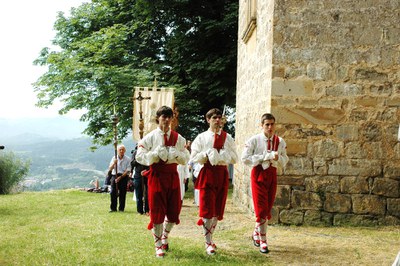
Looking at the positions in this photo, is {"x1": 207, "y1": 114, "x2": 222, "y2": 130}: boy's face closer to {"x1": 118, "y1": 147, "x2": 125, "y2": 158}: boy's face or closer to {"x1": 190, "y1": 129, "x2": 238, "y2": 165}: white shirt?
{"x1": 190, "y1": 129, "x2": 238, "y2": 165}: white shirt

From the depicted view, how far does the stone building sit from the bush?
13.3m

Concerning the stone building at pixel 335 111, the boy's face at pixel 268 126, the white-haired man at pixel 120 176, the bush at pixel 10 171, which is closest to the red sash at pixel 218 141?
the boy's face at pixel 268 126

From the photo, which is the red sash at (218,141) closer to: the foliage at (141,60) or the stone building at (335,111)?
the stone building at (335,111)

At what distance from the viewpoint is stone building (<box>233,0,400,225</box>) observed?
801 centimetres

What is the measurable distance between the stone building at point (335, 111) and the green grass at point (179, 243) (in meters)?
0.45

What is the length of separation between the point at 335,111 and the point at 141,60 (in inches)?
427

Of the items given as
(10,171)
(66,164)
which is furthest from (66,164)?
(10,171)

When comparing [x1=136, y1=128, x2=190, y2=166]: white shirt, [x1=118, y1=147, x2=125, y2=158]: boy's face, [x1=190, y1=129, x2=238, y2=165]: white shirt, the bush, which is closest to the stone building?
[x1=190, y1=129, x2=238, y2=165]: white shirt

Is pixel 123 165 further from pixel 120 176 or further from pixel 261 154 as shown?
pixel 261 154

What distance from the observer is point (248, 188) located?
31.9 feet

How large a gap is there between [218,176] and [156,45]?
13279 mm

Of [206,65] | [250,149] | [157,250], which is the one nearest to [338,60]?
[250,149]

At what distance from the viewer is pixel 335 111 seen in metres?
8.08

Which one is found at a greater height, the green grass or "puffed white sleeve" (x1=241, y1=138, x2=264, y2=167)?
"puffed white sleeve" (x1=241, y1=138, x2=264, y2=167)
